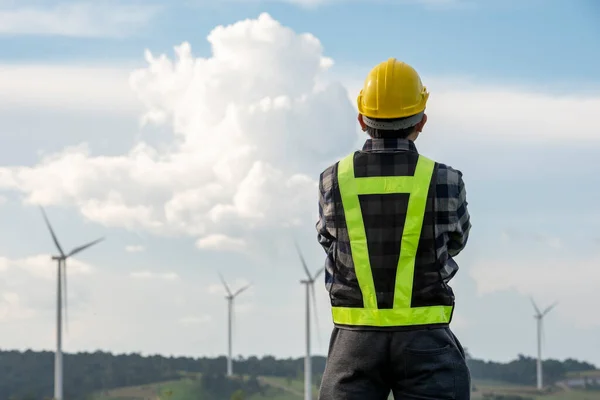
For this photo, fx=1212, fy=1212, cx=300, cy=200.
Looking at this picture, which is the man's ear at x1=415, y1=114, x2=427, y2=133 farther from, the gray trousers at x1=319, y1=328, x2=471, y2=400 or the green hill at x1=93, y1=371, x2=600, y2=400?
the green hill at x1=93, y1=371, x2=600, y2=400

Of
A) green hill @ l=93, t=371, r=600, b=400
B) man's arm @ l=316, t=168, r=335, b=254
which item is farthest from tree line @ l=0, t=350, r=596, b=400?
man's arm @ l=316, t=168, r=335, b=254

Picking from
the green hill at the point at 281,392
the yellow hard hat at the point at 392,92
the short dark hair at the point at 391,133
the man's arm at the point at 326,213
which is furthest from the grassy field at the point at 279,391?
the yellow hard hat at the point at 392,92

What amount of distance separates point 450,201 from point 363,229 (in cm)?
56

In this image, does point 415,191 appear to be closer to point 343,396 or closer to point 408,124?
point 408,124

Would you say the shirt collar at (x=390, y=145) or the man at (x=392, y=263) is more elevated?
the shirt collar at (x=390, y=145)

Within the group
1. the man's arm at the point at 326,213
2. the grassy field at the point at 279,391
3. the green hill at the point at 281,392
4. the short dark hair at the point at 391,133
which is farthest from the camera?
the green hill at the point at 281,392

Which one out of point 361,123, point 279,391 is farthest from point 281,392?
point 361,123

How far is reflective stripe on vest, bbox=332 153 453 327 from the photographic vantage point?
287 inches

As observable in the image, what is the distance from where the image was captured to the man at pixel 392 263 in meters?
7.30

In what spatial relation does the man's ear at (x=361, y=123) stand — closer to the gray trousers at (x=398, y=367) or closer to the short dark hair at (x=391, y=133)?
the short dark hair at (x=391, y=133)

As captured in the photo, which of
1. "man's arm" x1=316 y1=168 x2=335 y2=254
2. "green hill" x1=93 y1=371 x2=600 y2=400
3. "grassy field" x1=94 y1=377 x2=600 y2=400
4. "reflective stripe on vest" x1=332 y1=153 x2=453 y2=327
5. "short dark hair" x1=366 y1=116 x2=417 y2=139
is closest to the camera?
"reflective stripe on vest" x1=332 y1=153 x2=453 y2=327

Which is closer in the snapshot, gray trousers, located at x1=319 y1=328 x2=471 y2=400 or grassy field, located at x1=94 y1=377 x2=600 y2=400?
gray trousers, located at x1=319 y1=328 x2=471 y2=400

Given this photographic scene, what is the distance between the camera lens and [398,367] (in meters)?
7.43

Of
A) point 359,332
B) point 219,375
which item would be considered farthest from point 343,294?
point 219,375
